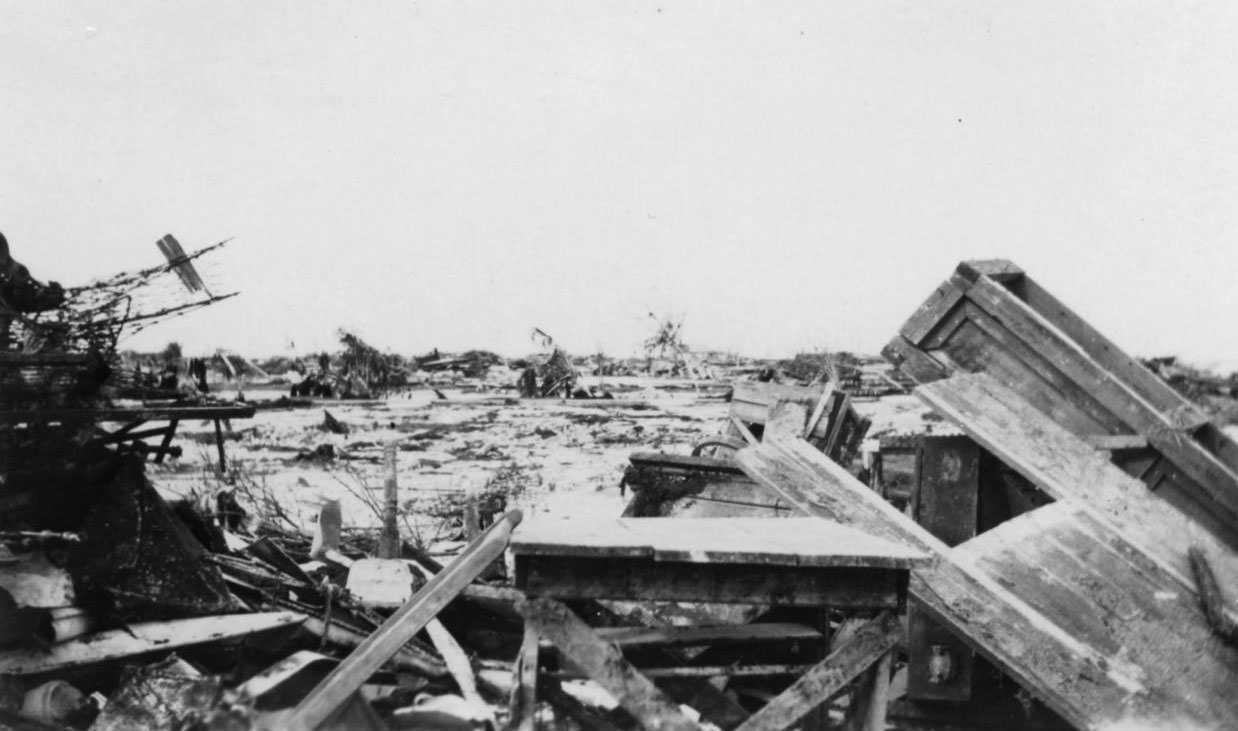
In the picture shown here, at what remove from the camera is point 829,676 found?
306cm

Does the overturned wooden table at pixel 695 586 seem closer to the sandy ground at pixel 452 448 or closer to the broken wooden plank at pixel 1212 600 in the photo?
the broken wooden plank at pixel 1212 600

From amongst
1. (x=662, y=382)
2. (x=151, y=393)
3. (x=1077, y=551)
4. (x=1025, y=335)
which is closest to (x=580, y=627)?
(x=1077, y=551)

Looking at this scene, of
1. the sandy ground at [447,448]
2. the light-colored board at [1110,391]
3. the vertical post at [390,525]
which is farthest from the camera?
the sandy ground at [447,448]

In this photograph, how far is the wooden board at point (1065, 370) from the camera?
4461 millimetres

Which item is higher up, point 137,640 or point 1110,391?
point 1110,391

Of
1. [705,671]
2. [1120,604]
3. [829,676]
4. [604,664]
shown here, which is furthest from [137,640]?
[1120,604]

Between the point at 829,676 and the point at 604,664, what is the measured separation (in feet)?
2.62

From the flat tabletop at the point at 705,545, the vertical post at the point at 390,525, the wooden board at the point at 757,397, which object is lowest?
the vertical post at the point at 390,525

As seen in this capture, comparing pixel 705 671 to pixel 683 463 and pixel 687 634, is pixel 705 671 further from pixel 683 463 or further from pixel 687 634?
pixel 683 463

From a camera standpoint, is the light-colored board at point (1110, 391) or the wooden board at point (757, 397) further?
the wooden board at point (757, 397)

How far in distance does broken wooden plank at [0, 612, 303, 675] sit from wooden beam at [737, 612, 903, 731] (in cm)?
272

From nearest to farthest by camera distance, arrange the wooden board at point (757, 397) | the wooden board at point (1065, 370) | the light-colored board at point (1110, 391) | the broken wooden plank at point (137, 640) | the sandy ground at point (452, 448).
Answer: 1. the broken wooden plank at point (137, 640)
2. the light-colored board at point (1110, 391)
3. the wooden board at point (1065, 370)
4. the wooden board at point (757, 397)
5. the sandy ground at point (452, 448)

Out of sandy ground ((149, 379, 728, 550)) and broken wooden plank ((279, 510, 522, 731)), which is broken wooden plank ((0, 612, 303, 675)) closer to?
broken wooden plank ((279, 510, 522, 731))

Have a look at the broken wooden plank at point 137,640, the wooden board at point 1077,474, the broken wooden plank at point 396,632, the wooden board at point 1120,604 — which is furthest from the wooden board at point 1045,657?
the broken wooden plank at point 137,640
